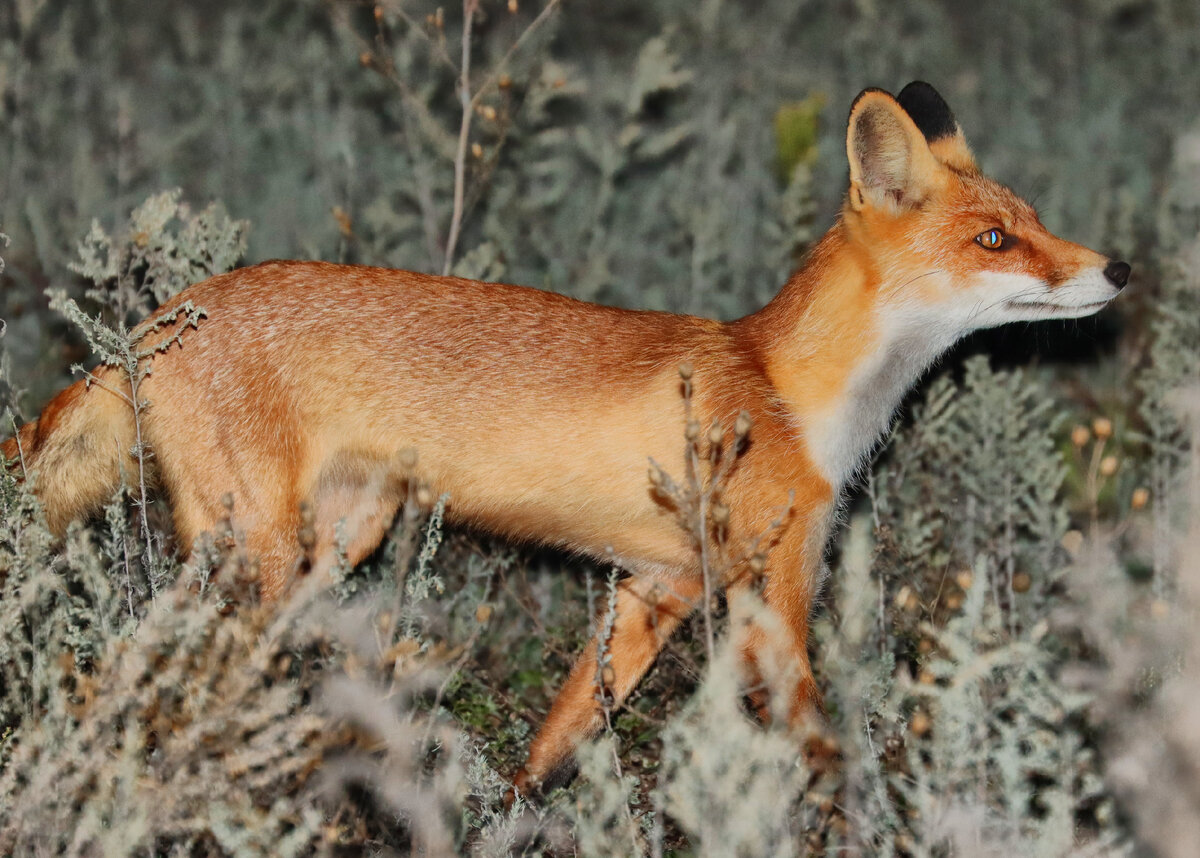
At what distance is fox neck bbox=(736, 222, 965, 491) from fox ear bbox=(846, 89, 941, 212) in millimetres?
177

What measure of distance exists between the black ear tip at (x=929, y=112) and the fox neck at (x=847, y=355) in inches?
30.1

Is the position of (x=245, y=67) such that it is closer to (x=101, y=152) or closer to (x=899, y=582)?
(x=101, y=152)

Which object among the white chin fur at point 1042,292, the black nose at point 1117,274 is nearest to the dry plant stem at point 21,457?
the white chin fur at point 1042,292

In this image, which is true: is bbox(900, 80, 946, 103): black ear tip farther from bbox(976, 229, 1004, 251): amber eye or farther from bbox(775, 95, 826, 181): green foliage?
bbox(775, 95, 826, 181): green foliage

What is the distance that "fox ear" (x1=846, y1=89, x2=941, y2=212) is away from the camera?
11.5 feet

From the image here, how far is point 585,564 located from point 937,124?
2209mm

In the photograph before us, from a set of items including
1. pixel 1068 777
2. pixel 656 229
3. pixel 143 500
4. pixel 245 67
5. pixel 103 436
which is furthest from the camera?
pixel 245 67

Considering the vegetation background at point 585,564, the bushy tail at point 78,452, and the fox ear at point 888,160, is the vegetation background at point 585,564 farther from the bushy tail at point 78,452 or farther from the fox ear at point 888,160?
the fox ear at point 888,160

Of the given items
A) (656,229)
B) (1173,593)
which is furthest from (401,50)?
(1173,593)

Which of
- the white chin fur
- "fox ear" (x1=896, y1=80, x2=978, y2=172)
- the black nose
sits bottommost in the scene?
the white chin fur

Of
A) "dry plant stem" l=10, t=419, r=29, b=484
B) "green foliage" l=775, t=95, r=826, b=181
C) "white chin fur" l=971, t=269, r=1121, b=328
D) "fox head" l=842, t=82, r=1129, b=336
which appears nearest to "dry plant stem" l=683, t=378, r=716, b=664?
"fox head" l=842, t=82, r=1129, b=336

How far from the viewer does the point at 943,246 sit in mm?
3572

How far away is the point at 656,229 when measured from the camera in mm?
7934

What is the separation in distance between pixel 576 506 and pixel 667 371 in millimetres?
495
